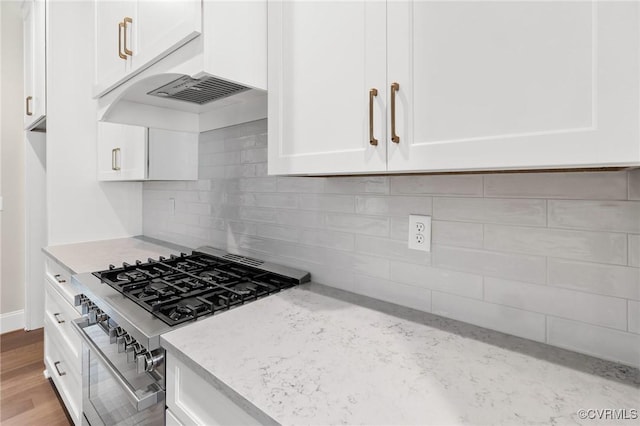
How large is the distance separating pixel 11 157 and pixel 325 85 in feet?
11.2

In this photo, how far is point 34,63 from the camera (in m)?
2.57

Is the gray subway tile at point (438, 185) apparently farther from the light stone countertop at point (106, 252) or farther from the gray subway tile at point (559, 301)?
the light stone countertop at point (106, 252)

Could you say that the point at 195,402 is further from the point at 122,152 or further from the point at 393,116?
the point at 122,152

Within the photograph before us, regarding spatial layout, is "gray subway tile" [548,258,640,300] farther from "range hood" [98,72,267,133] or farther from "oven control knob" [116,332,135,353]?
"oven control knob" [116,332,135,353]

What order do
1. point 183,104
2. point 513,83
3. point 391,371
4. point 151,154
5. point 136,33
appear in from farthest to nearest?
point 151,154 < point 183,104 < point 136,33 < point 391,371 < point 513,83

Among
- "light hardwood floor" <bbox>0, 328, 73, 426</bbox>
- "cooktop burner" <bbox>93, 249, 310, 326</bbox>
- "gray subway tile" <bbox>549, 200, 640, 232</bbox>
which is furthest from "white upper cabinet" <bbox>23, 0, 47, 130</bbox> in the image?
"gray subway tile" <bbox>549, 200, 640, 232</bbox>

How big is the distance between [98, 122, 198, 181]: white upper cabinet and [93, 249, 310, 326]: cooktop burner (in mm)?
559

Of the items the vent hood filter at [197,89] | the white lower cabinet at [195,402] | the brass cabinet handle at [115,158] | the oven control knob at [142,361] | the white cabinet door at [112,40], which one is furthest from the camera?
the brass cabinet handle at [115,158]

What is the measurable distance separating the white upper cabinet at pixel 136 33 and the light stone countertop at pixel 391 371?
→ 0.95 metres

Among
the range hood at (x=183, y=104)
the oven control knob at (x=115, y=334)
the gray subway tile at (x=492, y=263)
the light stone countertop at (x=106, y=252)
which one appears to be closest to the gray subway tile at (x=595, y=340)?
the gray subway tile at (x=492, y=263)

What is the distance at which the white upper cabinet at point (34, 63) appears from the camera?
7.79 feet

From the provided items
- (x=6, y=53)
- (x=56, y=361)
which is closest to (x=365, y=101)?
(x=56, y=361)

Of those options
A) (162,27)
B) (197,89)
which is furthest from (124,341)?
(162,27)

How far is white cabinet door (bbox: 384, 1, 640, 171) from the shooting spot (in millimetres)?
566
